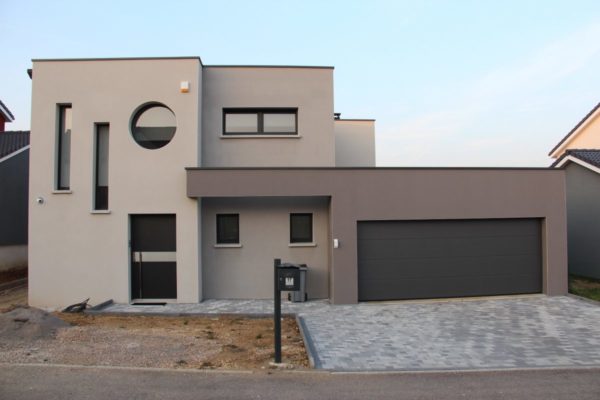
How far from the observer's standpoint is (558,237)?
11477 millimetres

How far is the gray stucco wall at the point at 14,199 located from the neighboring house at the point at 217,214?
283 inches

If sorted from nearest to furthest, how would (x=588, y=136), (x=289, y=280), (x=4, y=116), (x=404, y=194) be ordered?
(x=289, y=280) < (x=404, y=194) < (x=588, y=136) < (x=4, y=116)

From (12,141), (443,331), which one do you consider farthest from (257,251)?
(12,141)

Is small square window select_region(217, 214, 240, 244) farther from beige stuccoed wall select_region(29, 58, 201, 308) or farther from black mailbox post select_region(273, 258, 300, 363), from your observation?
black mailbox post select_region(273, 258, 300, 363)

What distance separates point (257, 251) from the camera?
1162 centimetres

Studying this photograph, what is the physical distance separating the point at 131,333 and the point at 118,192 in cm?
435

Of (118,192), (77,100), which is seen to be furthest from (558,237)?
(77,100)

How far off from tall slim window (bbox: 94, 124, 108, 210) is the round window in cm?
87

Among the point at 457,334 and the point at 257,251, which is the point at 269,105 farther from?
the point at 457,334

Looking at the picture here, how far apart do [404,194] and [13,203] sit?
50.9 ft

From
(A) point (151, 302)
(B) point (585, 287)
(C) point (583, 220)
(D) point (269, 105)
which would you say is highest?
(D) point (269, 105)

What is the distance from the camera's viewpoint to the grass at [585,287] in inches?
→ 455

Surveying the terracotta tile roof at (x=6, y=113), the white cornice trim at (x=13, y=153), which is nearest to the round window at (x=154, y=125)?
the white cornice trim at (x=13, y=153)

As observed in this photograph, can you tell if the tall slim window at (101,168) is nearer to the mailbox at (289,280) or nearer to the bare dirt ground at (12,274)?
the bare dirt ground at (12,274)
